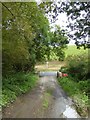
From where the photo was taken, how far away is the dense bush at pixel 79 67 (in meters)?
18.7

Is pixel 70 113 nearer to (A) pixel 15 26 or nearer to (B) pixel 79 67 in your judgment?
(A) pixel 15 26

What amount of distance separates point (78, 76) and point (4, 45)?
10.2 meters

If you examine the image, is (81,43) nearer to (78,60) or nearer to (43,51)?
(78,60)

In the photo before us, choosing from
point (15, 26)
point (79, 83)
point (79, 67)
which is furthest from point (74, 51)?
point (15, 26)

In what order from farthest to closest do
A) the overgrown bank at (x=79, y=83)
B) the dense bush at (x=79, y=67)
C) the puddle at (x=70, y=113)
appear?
the dense bush at (x=79, y=67) < the overgrown bank at (x=79, y=83) < the puddle at (x=70, y=113)

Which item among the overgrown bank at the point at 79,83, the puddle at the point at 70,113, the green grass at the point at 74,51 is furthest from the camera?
the green grass at the point at 74,51

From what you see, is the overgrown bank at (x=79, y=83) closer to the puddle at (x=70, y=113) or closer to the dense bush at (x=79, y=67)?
the dense bush at (x=79, y=67)

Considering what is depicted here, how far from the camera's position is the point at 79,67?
2081 cm

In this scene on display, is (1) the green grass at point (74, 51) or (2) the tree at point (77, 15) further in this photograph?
(1) the green grass at point (74, 51)

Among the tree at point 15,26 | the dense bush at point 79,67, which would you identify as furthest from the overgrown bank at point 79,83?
the tree at point 15,26

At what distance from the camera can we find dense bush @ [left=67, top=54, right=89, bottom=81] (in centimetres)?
1867

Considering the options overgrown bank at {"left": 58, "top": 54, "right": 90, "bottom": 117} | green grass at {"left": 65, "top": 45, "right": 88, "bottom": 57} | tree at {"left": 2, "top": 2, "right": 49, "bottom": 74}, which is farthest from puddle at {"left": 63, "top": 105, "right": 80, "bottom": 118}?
green grass at {"left": 65, "top": 45, "right": 88, "bottom": 57}

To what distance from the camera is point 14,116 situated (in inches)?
350

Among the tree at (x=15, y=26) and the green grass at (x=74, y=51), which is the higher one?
the tree at (x=15, y=26)
